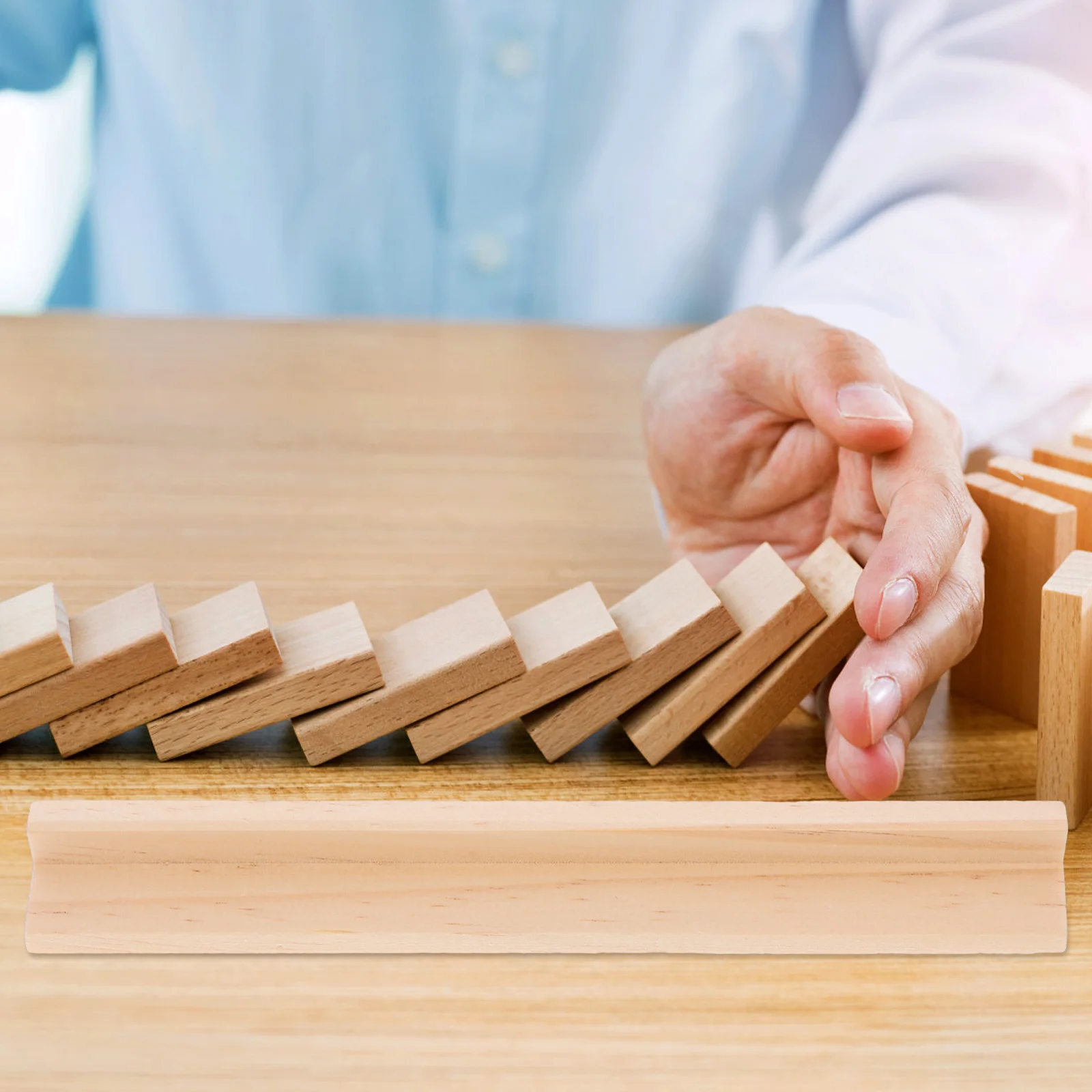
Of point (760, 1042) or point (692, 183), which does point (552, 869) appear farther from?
point (692, 183)

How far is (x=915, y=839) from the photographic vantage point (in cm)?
38

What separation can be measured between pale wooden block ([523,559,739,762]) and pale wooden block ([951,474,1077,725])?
0.48 feet

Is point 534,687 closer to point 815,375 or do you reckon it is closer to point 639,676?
point 639,676

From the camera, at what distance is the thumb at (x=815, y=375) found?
49 cm

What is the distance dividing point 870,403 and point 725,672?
13cm

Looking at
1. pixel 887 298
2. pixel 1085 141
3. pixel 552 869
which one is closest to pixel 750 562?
pixel 552 869

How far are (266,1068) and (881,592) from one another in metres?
0.26

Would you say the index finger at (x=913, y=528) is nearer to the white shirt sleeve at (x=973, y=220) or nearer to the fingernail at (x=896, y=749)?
the fingernail at (x=896, y=749)

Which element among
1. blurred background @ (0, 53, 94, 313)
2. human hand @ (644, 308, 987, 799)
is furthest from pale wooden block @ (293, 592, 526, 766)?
blurred background @ (0, 53, 94, 313)

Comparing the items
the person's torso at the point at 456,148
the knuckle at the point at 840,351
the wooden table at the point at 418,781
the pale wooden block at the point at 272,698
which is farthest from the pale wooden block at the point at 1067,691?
the person's torso at the point at 456,148

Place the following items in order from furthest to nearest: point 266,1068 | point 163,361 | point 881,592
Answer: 1. point 163,361
2. point 881,592
3. point 266,1068

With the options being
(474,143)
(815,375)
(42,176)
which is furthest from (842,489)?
(42,176)

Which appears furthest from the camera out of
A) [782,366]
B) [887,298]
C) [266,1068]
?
[887,298]

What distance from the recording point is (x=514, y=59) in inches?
44.6
